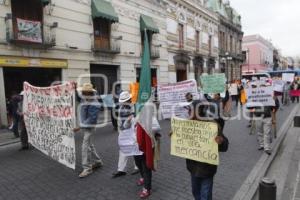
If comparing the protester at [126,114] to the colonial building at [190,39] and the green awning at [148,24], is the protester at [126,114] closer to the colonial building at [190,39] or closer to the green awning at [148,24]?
the green awning at [148,24]

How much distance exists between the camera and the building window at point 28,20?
13031 millimetres

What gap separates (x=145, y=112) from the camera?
15.8 ft

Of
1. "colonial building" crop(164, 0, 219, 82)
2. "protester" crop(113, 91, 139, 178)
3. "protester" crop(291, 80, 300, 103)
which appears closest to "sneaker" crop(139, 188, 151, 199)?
"protester" crop(113, 91, 139, 178)

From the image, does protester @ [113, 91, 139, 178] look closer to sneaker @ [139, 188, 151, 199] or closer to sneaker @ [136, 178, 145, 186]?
sneaker @ [136, 178, 145, 186]

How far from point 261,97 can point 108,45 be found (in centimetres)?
1203

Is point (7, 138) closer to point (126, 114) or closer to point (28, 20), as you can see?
point (28, 20)

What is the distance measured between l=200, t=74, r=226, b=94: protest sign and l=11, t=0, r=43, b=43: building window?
766 cm

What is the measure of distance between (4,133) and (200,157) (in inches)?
375

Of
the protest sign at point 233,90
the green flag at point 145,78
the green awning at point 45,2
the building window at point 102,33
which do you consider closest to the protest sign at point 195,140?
the green flag at point 145,78

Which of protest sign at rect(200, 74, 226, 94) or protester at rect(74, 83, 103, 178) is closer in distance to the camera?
protester at rect(74, 83, 103, 178)

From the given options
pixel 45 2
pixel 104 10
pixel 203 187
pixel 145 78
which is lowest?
Answer: pixel 203 187

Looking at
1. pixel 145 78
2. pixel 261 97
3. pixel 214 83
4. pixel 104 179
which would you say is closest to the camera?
pixel 145 78

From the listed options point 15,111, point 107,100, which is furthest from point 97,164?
point 107,100

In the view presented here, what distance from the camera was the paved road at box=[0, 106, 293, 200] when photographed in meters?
5.09
